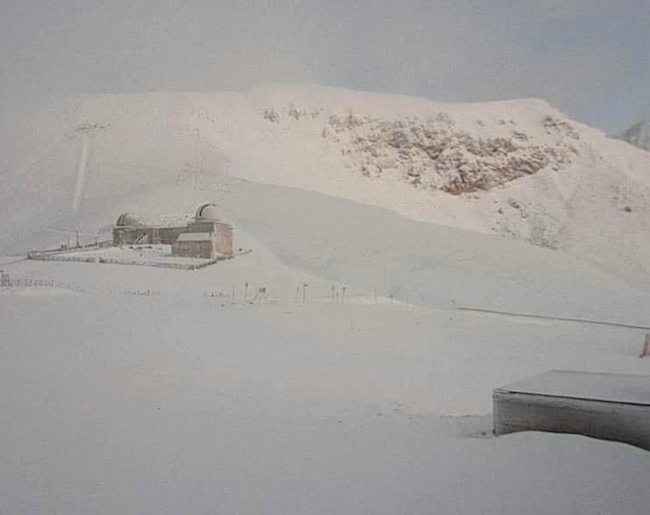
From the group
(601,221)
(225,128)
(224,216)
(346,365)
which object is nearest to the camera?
(346,365)

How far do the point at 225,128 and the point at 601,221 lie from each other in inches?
151

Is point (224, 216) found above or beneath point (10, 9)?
beneath

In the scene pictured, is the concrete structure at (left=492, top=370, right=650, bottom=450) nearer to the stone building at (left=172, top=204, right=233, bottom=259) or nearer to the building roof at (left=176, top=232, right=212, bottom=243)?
the stone building at (left=172, top=204, right=233, bottom=259)

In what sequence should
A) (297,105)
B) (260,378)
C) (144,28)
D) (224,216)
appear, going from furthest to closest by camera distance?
1. (224,216)
2. (297,105)
3. (144,28)
4. (260,378)

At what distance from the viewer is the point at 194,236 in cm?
435

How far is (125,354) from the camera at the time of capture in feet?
10.0

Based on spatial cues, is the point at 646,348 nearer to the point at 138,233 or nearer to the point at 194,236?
the point at 194,236

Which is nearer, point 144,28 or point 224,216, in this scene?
point 144,28

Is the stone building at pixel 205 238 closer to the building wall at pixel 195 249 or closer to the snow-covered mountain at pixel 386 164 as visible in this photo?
the building wall at pixel 195 249

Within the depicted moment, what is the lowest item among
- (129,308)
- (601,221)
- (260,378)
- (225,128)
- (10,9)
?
(260,378)

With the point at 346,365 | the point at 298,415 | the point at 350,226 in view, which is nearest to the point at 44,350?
the point at 298,415

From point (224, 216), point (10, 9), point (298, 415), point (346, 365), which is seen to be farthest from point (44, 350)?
point (224, 216)

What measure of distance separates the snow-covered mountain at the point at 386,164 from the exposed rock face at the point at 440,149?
2 cm

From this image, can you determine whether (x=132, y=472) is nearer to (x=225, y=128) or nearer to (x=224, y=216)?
(x=224, y=216)
